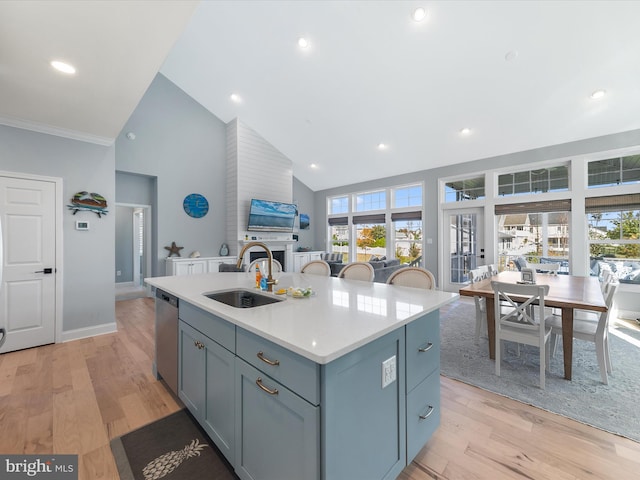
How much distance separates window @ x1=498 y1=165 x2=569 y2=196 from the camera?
4797 millimetres

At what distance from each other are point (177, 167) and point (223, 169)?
1.02 m

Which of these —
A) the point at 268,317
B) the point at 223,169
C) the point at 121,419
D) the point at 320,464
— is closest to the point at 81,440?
the point at 121,419

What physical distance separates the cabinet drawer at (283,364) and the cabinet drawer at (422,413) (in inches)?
27.5

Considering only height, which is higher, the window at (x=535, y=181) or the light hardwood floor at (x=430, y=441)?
the window at (x=535, y=181)

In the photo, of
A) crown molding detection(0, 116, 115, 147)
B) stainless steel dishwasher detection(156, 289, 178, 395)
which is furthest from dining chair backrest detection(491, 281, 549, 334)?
crown molding detection(0, 116, 115, 147)

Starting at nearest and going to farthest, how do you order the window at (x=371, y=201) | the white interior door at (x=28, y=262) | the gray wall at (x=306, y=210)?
the white interior door at (x=28, y=262) → the window at (x=371, y=201) → the gray wall at (x=306, y=210)

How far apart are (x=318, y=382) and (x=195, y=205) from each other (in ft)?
19.5

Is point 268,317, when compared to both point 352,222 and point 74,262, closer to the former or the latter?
point 74,262

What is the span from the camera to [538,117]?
4242mm

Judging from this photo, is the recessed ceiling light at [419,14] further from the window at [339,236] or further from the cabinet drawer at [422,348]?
the window at [339,236]

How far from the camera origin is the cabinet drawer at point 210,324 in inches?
54.0

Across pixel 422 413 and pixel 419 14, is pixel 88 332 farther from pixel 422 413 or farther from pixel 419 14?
pixel 419 14

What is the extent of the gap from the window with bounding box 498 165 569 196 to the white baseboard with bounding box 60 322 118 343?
702cm

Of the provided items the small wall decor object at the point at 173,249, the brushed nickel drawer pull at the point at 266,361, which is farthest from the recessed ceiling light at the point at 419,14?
the small wall decor object at the point at 173,249
